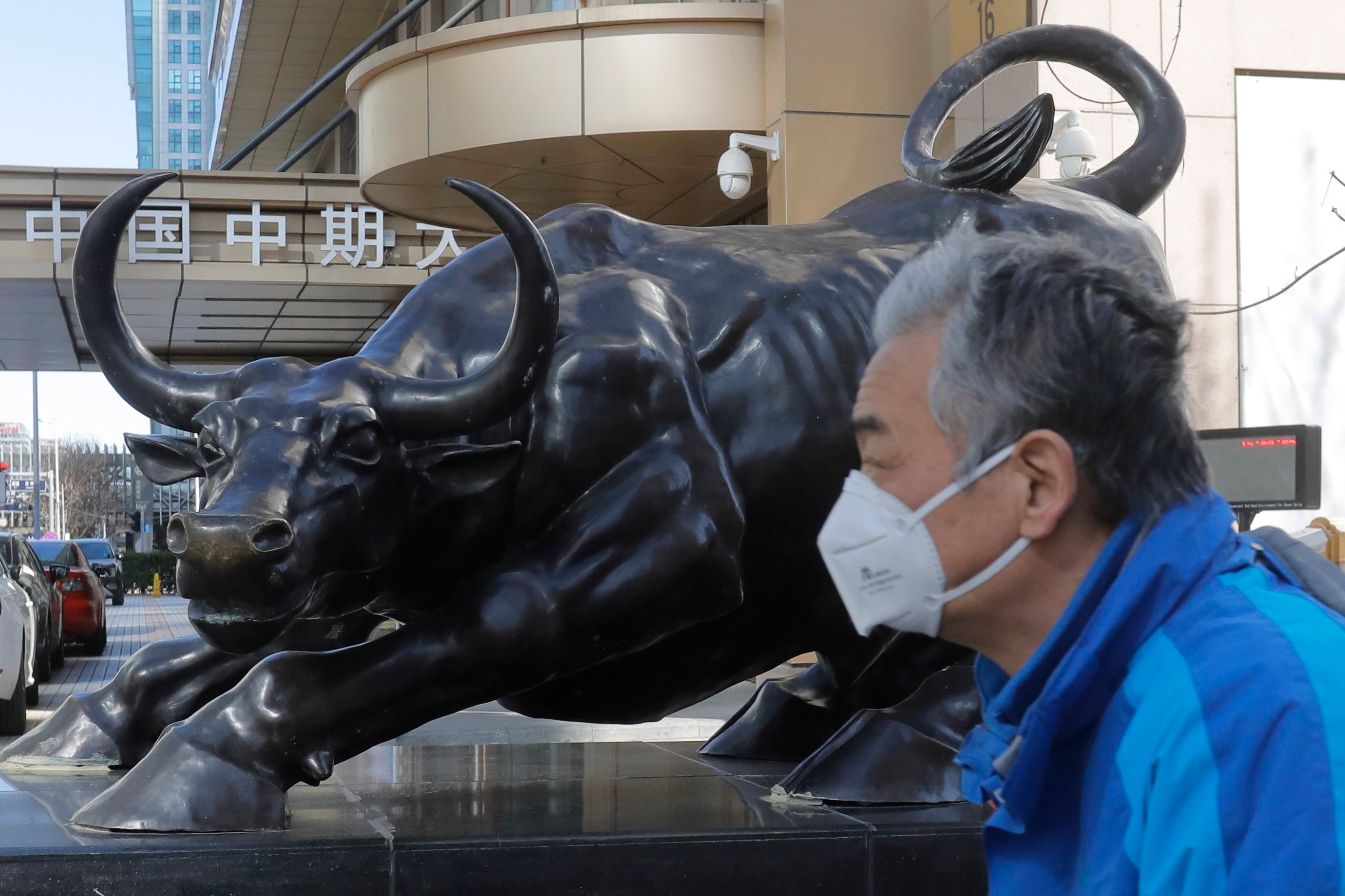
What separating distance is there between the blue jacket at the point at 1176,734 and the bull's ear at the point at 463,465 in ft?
6.14

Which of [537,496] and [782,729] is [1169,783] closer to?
[537,496]

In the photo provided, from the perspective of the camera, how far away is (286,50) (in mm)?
25438

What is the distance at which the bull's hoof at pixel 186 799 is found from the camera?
10.5 ft

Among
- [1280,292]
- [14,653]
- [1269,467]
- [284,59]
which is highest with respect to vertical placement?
[284,59]

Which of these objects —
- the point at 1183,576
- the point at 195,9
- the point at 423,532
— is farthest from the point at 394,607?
the point at 195,9

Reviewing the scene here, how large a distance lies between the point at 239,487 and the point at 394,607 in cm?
76

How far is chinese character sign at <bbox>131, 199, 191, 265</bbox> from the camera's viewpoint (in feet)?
59.2

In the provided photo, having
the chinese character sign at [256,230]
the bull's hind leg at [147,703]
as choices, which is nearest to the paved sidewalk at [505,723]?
the bull's hind leg at [147,703]

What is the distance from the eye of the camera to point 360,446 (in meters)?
3.18

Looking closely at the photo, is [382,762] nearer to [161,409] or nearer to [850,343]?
[161,409]

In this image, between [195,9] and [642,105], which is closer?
[642,105]

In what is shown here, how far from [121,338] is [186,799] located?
1.02m

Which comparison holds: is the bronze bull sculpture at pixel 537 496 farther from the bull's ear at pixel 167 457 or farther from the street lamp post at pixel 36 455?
the street lamp post at pixel 36 455

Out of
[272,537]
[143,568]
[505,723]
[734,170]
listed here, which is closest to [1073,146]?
[734,170]
